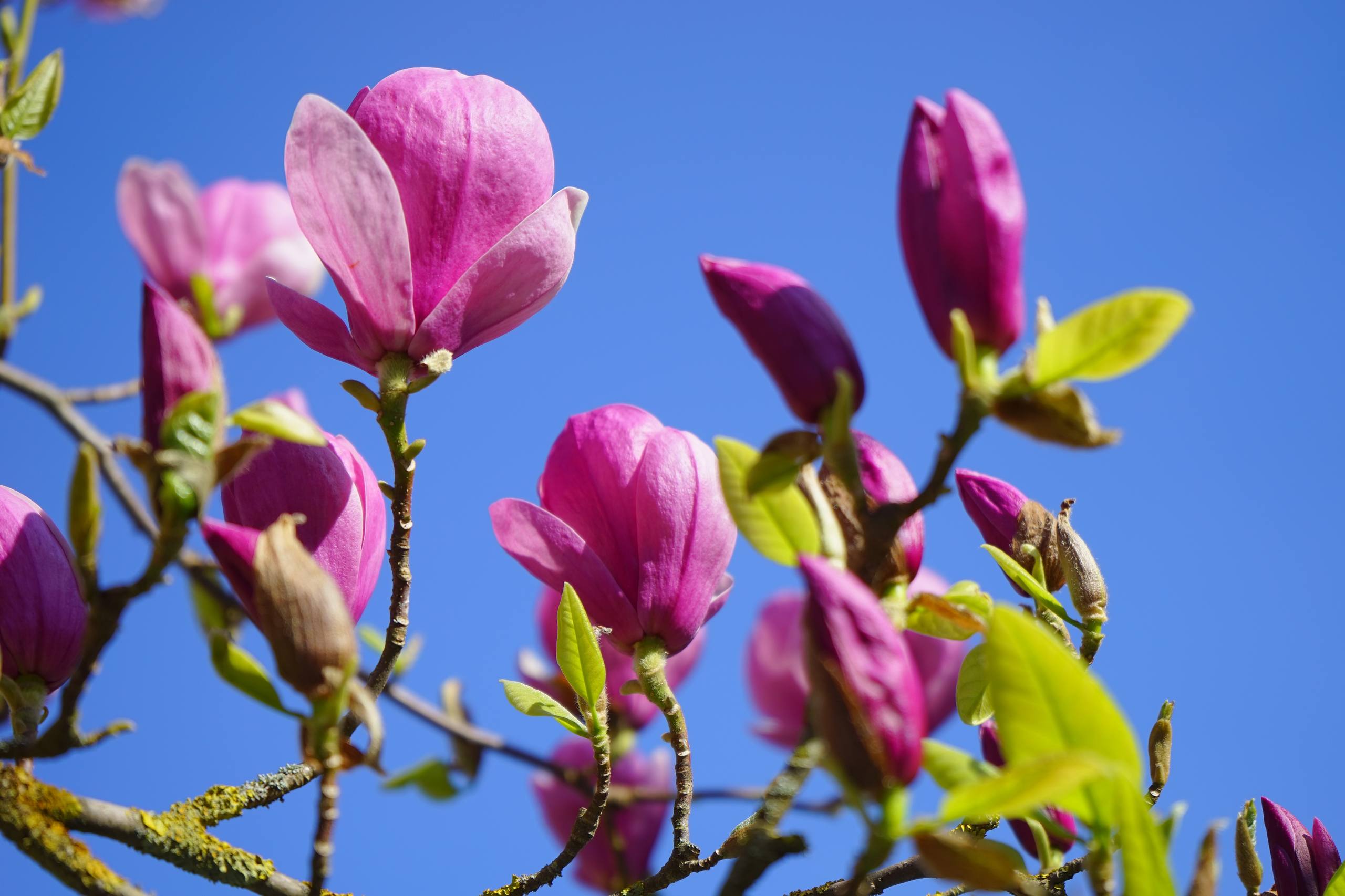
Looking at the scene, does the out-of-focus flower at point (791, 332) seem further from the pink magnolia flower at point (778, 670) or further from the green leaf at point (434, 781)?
the pink magnolia flower at point (778, 670)

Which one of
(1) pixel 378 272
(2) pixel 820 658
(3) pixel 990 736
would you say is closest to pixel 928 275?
(2) pixel 820 658

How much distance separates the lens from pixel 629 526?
2.61 ft

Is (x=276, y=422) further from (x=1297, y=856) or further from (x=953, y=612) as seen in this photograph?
(x=1297, y=856)

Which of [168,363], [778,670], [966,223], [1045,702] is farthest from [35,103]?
[778,670]

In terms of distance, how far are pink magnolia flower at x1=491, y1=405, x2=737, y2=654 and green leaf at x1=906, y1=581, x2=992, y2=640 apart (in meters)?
0.17

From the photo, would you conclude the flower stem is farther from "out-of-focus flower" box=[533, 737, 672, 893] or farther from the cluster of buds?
"out-of-focus flower" box=[533, 737, 672, 893]

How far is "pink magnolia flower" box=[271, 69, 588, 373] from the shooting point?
2.22 feet

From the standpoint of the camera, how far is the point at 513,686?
792 millimetres

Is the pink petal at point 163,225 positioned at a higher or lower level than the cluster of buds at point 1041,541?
higher

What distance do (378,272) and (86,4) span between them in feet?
6.30

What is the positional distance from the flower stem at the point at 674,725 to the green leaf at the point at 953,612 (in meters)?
0.18

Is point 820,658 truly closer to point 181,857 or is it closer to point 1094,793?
point 1094,793

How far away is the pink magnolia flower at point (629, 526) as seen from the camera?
77 centimetres

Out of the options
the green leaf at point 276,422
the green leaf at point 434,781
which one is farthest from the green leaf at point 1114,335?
the green leaf at point 434,781
